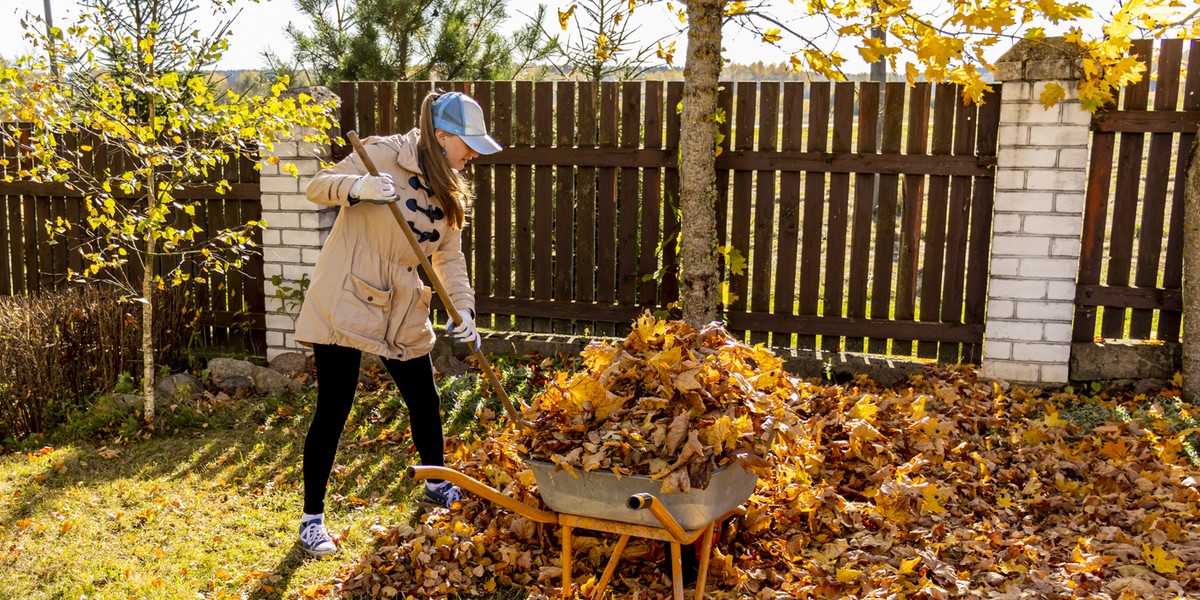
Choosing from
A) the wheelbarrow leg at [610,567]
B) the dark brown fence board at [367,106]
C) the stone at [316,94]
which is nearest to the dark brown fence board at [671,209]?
the dark brown fence board at [367,106]

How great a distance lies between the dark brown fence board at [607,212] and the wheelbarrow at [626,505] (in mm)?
3260

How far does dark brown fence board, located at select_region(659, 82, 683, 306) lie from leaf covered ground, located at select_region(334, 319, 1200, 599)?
1567 mm

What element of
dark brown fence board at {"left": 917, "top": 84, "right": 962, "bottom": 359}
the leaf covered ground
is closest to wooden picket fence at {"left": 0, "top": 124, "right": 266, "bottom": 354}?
the leaf covered ground

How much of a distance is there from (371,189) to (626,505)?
1468 millimetres

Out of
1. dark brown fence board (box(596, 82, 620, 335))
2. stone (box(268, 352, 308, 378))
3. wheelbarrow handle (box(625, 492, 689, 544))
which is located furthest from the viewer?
stone (box(268, 352, 308, 378))

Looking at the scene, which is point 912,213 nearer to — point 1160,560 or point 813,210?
point 813,210

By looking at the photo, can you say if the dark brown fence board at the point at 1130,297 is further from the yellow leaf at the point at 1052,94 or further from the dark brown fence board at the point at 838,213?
the dark brown fence board at the point at 838,213

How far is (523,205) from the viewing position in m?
6.46

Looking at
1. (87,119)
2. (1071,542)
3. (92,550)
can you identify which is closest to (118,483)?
(92,550)

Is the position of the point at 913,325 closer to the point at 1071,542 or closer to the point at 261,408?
the point at 1071,542

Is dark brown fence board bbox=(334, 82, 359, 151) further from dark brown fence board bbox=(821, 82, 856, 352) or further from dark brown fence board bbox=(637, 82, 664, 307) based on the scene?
dark brown fence board bbox=(821, 82, 856, 352)

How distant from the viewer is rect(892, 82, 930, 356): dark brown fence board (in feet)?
18.9

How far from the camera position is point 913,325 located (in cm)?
601

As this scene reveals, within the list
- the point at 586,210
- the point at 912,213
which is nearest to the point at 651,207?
the point at 586,210
